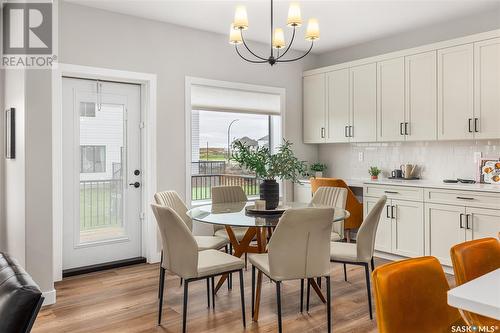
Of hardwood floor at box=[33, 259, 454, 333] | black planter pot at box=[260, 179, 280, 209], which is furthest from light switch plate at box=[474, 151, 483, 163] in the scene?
black planter pot at box=[260, 179, 280, 209]

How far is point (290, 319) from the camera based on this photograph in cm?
297

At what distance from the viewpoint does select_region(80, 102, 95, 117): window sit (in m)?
4.18

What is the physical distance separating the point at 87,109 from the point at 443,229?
3947mm

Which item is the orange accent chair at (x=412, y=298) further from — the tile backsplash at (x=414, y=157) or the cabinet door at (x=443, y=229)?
the tile backsplash at (x=414, y=157)

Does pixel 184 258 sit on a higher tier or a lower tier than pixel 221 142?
lower

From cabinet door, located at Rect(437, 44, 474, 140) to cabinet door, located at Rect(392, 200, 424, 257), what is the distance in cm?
86

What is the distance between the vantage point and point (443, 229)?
13.5 ft

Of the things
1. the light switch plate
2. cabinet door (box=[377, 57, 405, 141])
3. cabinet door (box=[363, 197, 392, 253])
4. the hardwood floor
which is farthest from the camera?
cabinet door (box=[377, 57, 405, 141])

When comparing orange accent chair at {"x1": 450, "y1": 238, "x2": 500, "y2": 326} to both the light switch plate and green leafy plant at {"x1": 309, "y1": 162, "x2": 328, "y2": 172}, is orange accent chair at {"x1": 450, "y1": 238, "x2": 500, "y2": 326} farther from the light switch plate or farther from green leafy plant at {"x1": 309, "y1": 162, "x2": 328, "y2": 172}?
green leafy plant at {"x1": 309, "y1": 162, "x2": 328, "y2": 172}

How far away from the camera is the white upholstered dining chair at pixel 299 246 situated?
2.54 meters

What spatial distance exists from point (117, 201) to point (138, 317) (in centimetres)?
174

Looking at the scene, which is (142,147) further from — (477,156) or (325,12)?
(477,156)

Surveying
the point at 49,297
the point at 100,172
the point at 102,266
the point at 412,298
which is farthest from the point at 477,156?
the point at 49,297

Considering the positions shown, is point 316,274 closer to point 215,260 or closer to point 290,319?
point 290,319
